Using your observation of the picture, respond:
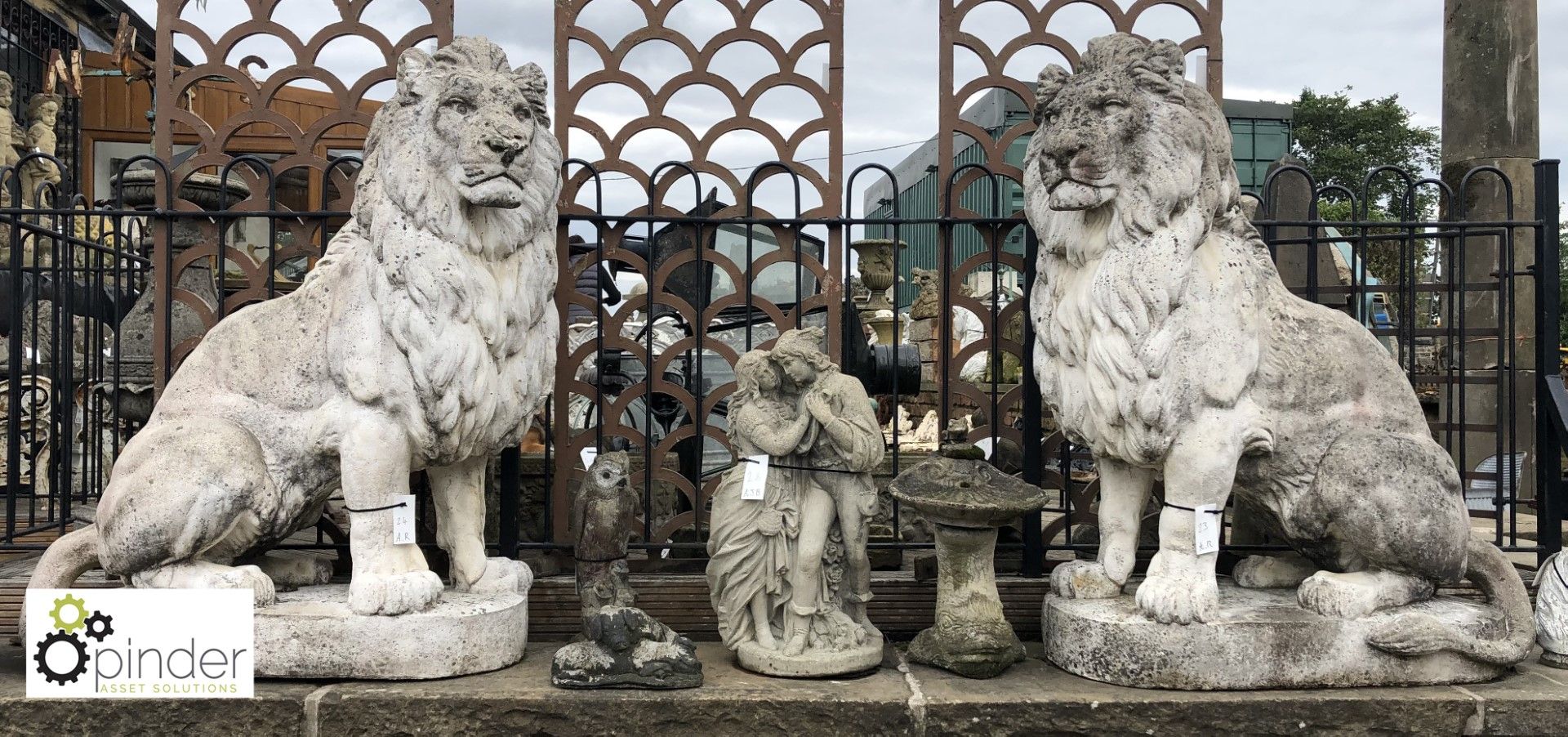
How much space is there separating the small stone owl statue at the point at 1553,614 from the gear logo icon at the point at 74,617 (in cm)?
471

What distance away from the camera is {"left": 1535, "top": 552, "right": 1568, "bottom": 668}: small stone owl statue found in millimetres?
3955

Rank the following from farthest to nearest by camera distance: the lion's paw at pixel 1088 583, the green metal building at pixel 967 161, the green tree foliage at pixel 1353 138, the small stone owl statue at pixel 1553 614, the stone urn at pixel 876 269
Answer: the green tree foliage at pixel 1353 138 < the green metal building at pixel 967 161 < the stone urn at pixel 876 269 < the small stone owl statue at pixel 1553 614 < the lion's paw at pixel 1088 583

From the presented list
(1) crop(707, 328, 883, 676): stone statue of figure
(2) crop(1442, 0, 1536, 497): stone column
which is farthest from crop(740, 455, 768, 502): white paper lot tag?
(2) crop(1442, 0, 1536, 497): stone column

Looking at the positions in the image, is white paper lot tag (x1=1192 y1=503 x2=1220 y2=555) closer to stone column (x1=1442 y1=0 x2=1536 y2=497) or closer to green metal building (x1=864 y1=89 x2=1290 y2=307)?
stone column (x1=1442 y1=0 x2=1536 y2=497)

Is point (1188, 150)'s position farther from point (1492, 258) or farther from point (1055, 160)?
point (1492, 258)

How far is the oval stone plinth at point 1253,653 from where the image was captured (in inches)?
141

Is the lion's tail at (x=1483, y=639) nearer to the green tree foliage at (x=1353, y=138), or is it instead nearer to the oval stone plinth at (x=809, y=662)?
the oval stone plinth at (x=809, y=662)

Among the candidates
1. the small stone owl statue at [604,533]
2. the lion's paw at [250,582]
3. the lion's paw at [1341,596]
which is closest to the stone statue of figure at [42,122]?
the lion's paw at [250,582]

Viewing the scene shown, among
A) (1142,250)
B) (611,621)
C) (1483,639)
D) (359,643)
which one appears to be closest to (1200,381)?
(1142,250)

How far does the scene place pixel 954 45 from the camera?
4.48 meters

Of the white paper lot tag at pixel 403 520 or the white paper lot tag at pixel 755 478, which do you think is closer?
the white paper lot tag at pixel 403 520

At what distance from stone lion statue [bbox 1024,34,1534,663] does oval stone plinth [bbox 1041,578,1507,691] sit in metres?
0.06

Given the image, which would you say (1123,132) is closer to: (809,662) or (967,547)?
(967,547)

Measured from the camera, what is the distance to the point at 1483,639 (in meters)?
3.72
